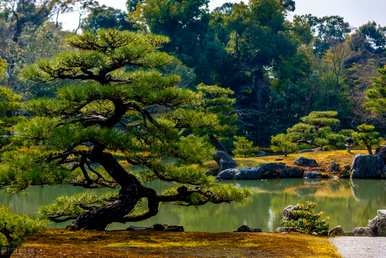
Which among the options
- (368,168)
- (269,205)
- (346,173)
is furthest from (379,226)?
(346,173)

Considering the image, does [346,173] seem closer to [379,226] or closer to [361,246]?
[379,226]

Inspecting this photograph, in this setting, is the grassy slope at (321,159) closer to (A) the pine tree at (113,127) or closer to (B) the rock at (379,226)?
(B) the rock at (379,226)

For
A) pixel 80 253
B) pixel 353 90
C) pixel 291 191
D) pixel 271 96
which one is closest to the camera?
pixel 80 253

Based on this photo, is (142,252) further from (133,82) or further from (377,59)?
(377,59)

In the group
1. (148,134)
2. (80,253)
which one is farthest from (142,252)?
(148,134)

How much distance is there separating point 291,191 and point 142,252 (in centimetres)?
2028

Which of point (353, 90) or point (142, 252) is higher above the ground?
point (353, 90)

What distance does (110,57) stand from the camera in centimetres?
1416

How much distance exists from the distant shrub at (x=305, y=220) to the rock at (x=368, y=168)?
20148mm

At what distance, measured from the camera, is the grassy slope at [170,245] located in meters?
11.3

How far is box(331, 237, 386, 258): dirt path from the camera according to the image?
41.0ft

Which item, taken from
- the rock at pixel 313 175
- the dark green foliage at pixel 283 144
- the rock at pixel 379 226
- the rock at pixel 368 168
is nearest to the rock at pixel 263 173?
the rock at pixel 313 175

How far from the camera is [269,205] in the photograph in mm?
25703

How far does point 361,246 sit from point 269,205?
478 inches
